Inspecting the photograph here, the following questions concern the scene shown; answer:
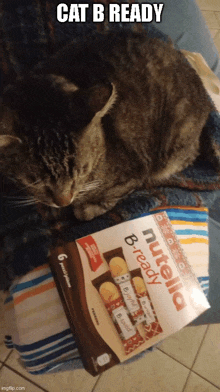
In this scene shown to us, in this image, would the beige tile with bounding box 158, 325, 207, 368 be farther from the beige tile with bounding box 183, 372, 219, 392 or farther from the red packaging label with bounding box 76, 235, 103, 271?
the red packaging label with bounding box 76, 235, 103, 271

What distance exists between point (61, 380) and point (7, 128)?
3.12 ft

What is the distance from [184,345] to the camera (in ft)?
3.72

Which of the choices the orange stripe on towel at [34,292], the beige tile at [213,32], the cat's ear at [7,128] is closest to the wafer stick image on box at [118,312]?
the orange stripe on towel at [34,292]

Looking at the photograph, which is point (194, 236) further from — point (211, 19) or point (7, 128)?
point (211, 19)

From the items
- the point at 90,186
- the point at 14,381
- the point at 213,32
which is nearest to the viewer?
the point at 90,186

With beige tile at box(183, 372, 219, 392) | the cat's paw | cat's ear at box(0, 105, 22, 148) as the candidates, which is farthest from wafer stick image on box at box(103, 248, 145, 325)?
beige tile at box(183, 372, 219, 392)

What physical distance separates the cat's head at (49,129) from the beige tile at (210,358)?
3.11 feet

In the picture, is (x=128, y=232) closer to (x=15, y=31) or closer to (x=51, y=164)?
(x=51, y=164)

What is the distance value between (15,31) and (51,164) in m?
0.53

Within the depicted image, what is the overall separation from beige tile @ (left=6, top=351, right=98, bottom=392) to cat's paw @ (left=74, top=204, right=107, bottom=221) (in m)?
0.63

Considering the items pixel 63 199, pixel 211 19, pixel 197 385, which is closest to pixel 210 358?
pixel 197 385

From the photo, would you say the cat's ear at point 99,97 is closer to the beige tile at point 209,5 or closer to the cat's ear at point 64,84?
the cat's ear at point 64,84

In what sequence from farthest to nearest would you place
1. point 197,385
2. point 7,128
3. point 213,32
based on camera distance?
point 213,32 < point 197,385 < point 7,128

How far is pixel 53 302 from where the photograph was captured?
26.8 inches
